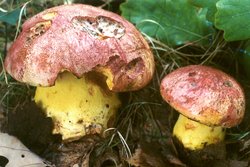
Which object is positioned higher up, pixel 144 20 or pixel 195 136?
pixel 144 20

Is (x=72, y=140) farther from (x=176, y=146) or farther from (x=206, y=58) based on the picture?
(x=206, y=58)

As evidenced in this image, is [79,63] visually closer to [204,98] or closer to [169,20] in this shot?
[204,98]

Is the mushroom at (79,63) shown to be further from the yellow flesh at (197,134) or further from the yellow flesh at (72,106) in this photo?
the yellow flesh at (197,134)

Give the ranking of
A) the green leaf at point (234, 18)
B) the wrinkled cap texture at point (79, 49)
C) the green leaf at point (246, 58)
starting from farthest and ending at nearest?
the green leaf at point (246, 58) < the green leaf at point (234, 18) < the wrinkled cap texture at point (79, 49)

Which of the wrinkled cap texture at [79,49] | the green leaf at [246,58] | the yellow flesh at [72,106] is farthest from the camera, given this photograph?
the green leaf at [246,58]

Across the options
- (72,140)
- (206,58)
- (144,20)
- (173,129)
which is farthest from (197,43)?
(72,140)

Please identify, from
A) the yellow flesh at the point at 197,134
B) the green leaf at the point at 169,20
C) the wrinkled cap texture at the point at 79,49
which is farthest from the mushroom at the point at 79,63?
the green leaf at the point at 169,20

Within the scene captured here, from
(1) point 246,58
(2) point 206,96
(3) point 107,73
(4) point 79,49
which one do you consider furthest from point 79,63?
(1) point 246,58
